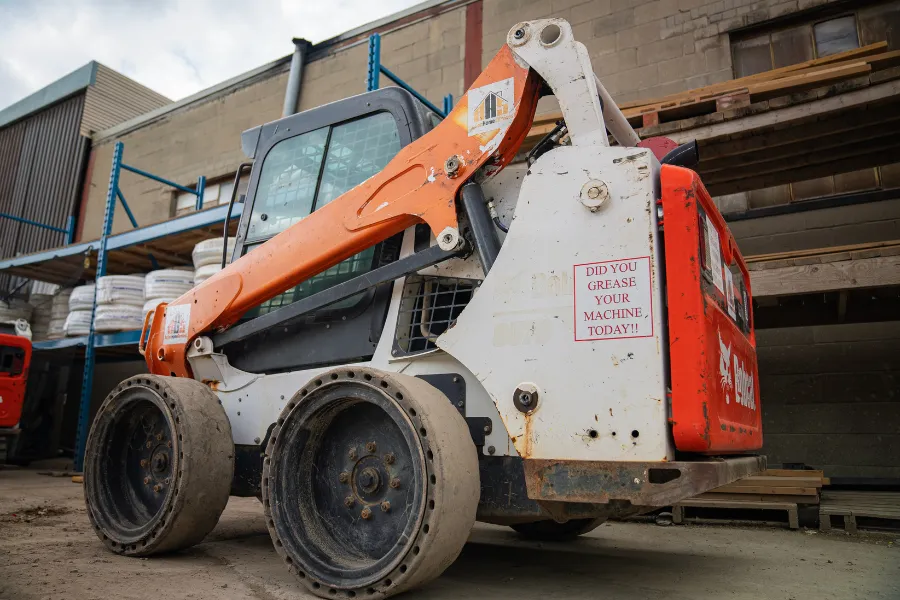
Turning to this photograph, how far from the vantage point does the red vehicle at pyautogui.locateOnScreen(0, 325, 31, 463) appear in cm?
912

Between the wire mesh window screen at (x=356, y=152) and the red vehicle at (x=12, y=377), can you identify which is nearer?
the wire mesh window screen at (x=356, y=152)

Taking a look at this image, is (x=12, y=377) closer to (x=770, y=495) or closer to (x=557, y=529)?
(x=557, y=529)

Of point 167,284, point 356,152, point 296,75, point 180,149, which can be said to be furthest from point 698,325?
point 180,149

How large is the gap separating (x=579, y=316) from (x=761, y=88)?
4415 millimetres

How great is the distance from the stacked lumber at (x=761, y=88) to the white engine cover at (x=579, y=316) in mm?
3157

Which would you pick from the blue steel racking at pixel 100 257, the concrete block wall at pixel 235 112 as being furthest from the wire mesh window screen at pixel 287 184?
the concrete block wall at pixel 235 112

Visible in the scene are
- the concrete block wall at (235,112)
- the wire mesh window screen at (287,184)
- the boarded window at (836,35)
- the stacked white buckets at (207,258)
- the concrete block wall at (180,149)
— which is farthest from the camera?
the concrete block wall at (180,149)

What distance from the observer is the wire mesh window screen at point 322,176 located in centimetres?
367

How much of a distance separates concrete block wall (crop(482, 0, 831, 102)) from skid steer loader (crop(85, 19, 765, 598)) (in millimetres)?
5347

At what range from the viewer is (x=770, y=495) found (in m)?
5.50

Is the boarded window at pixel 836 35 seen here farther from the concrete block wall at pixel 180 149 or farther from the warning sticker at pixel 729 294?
the concrete block wall at pixel 180 149

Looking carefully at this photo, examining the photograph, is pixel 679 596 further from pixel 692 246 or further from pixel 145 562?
pixel 145 562

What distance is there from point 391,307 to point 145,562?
1797 millimetres

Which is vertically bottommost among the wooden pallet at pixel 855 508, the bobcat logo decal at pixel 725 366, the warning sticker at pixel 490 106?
the wooden pallet at pixel 855 508
